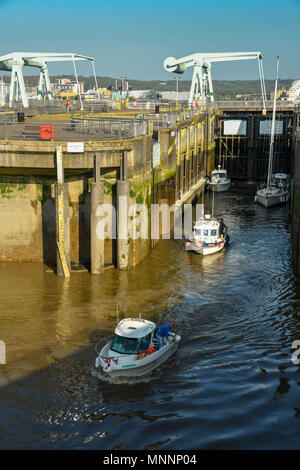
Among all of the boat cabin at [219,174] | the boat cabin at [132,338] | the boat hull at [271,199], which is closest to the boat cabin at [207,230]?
the boat cabin at [132,338]

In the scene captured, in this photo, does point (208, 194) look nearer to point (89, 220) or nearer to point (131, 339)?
point (89, 220)

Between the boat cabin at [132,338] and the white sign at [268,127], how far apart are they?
197ft

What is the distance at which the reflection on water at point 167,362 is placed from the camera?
744 inches

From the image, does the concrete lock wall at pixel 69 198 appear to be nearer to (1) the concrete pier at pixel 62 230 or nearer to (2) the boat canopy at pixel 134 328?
(1) the concrete pier at pixel 62 230

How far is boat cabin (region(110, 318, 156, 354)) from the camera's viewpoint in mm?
23453

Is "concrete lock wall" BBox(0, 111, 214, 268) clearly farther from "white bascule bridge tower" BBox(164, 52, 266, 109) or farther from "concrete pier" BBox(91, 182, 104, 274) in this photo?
"white bascule bridge tower" BBox(164, 52, 266, 109)

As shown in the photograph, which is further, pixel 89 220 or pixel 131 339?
pixel 89 220

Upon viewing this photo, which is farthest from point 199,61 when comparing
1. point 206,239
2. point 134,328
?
point 134,328

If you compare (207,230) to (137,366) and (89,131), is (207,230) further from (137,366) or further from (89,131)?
(137,366)

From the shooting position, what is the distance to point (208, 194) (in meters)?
69.5

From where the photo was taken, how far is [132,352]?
76.5 ft

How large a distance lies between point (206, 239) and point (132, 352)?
63.4 ft

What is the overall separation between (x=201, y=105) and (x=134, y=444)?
2758 inches
